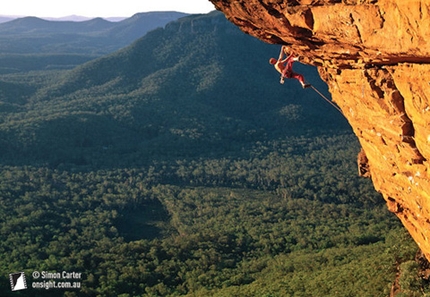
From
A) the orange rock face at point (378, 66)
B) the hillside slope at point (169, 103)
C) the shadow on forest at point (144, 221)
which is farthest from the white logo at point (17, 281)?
the hillside slope at point (169, 103)

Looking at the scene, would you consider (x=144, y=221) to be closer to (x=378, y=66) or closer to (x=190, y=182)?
(x=190, y=182)

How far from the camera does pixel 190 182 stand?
223ft

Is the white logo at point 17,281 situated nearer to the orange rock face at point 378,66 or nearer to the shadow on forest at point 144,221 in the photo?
the shadow on forest at point 144,221

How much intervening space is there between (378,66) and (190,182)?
5945 cm

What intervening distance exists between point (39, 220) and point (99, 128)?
38972 mm

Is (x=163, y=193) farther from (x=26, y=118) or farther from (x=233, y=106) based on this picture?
(x=233, y=106)

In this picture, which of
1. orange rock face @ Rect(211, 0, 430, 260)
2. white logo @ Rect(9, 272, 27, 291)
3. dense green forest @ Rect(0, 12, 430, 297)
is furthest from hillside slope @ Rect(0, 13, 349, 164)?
orange rock face @ Rect(211, 0, 430, 260)

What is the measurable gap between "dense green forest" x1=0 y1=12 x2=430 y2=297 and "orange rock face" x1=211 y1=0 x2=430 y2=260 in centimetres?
723

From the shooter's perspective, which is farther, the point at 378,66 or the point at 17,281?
the point at 17,281

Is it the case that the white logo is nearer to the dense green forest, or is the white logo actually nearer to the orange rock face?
the dense green forest

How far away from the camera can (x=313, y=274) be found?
27.2 m

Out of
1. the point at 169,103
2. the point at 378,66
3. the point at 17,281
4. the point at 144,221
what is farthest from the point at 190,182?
the point at 378,66

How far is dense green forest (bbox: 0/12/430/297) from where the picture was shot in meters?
32.7

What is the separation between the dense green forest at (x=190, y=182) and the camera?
107 feet
